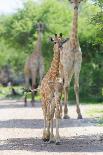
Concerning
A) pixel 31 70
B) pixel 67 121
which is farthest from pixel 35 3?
pixel 67 121

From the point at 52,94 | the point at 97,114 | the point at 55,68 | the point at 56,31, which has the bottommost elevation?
the point at 97,114

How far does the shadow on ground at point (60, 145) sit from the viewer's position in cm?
1370

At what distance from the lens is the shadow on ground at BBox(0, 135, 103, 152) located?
1370cm

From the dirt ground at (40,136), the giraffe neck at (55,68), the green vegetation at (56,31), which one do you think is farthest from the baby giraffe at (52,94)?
the green vegetation at (56,31)

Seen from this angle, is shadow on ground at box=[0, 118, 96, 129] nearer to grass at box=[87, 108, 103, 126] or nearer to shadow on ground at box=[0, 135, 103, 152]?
grass at box=[87, 108, 103, 126]

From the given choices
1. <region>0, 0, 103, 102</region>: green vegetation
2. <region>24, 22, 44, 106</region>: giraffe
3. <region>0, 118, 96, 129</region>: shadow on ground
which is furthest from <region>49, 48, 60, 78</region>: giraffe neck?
<region>0, 0, 103, 102</region>: green vegetation

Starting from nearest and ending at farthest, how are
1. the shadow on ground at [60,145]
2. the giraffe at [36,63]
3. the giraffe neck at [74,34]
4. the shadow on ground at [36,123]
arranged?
the shadow on ground at [60,145]
the shadow on ground at [36,123]
the giraffe neck at [74,34]
the giraffe at [36,63]

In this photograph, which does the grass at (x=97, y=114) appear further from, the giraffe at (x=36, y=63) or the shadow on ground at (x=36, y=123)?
the giraffe at (x=36, y=63)

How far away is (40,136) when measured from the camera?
16.2 m

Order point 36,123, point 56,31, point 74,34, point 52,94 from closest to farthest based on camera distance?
point 52,94, point 36,123, point 74,34, point 56,31

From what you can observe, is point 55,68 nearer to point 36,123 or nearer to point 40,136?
point 40,136

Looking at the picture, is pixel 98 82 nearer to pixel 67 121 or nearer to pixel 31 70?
pixel 31 70

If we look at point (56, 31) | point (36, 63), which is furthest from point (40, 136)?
point (56, 31)

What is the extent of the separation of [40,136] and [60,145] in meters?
1.88
